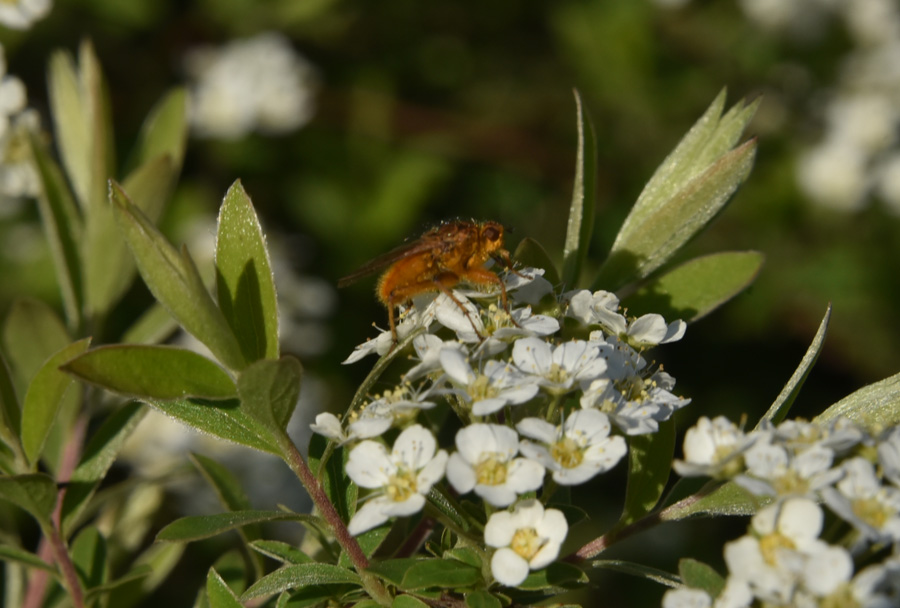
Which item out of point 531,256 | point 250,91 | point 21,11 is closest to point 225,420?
point 531,256

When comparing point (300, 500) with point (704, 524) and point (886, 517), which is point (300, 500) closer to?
point (704, 524)

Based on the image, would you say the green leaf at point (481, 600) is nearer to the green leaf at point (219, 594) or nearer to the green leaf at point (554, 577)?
the green leaf at point (554, 577)

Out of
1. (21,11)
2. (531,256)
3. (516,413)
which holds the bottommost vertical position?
(516,413)

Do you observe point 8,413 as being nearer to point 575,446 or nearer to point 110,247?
point 110,247

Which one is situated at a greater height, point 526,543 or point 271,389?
point 271,389

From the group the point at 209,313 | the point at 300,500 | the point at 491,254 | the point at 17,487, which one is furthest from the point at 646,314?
the point at 300,500

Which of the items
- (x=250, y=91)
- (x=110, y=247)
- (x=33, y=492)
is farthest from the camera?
(x=250, y=91)

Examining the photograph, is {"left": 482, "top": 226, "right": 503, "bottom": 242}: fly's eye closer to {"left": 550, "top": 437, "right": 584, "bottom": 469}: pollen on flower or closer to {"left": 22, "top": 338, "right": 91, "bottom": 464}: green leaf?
{"left": 550, "top": 437, "right": 584, "bottom": 469}: pollen on flower
